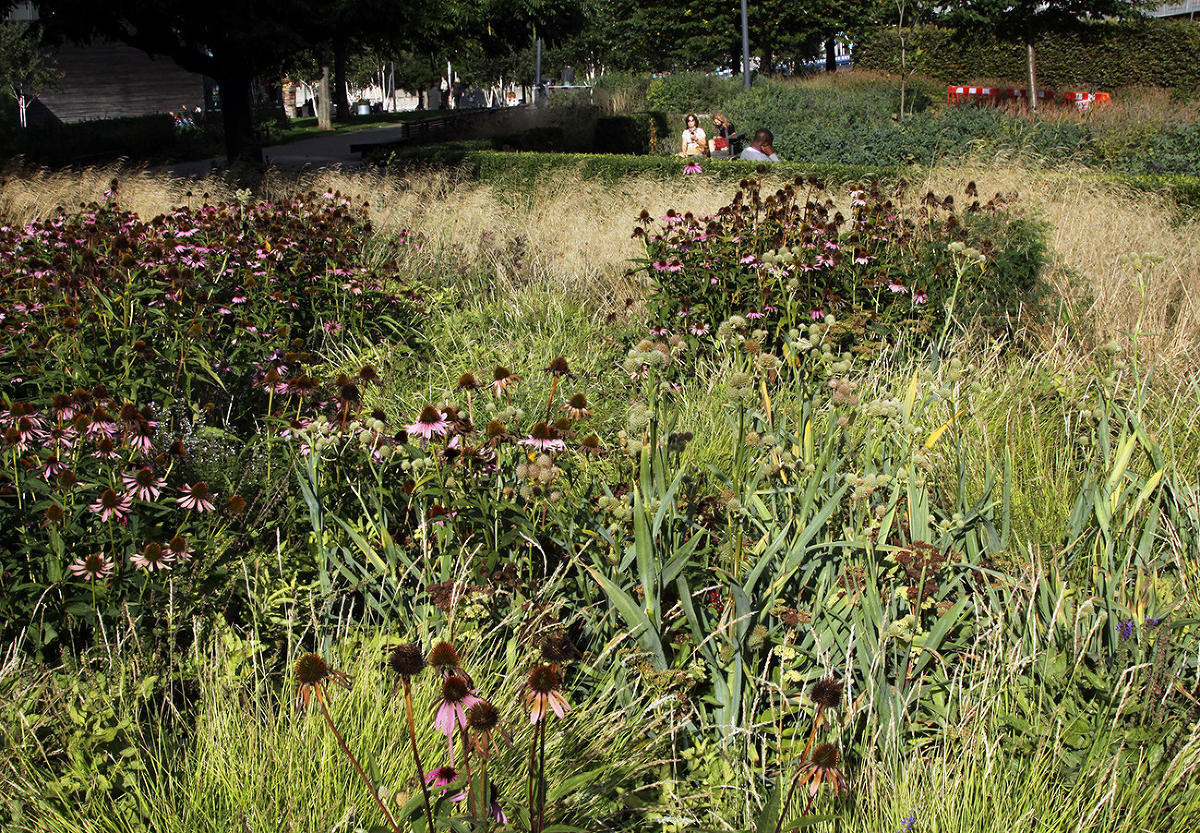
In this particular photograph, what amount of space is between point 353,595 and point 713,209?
5.91 m

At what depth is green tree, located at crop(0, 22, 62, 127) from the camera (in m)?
33.4

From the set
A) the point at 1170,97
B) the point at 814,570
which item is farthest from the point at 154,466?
the point at 1170,97

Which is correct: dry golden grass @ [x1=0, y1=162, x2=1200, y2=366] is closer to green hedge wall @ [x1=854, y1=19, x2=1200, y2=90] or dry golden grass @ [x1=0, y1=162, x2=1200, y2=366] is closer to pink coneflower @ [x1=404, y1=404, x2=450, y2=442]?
pink coneflower @ [x1=404, y1=404, x2=450, y2=442]

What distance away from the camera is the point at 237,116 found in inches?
693

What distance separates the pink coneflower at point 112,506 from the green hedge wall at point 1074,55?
27.5m

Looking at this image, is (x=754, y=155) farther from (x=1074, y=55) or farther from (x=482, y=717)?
(x=1074, y=55)

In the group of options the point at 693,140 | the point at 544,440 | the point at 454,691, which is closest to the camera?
the point at 454,691

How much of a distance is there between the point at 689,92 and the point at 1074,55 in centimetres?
1297

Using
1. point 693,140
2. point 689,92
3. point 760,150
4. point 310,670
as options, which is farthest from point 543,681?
point 689,92

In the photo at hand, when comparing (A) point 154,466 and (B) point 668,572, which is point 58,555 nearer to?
(A) point 154,466

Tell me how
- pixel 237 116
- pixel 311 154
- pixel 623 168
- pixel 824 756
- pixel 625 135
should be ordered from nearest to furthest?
pixel 824 756 → pixel 623 168 → pixel 237 116 → pixel 625 135 → pixel 311 154

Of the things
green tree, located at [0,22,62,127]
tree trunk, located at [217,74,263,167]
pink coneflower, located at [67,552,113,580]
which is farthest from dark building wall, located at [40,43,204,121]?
pink coneflower, located at [67,552,113,580]

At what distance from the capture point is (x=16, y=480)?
2418 mm

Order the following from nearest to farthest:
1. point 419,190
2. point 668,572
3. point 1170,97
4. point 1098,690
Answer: point 1098,690 < point 668,572 < point 419,190 < point 1170,97
